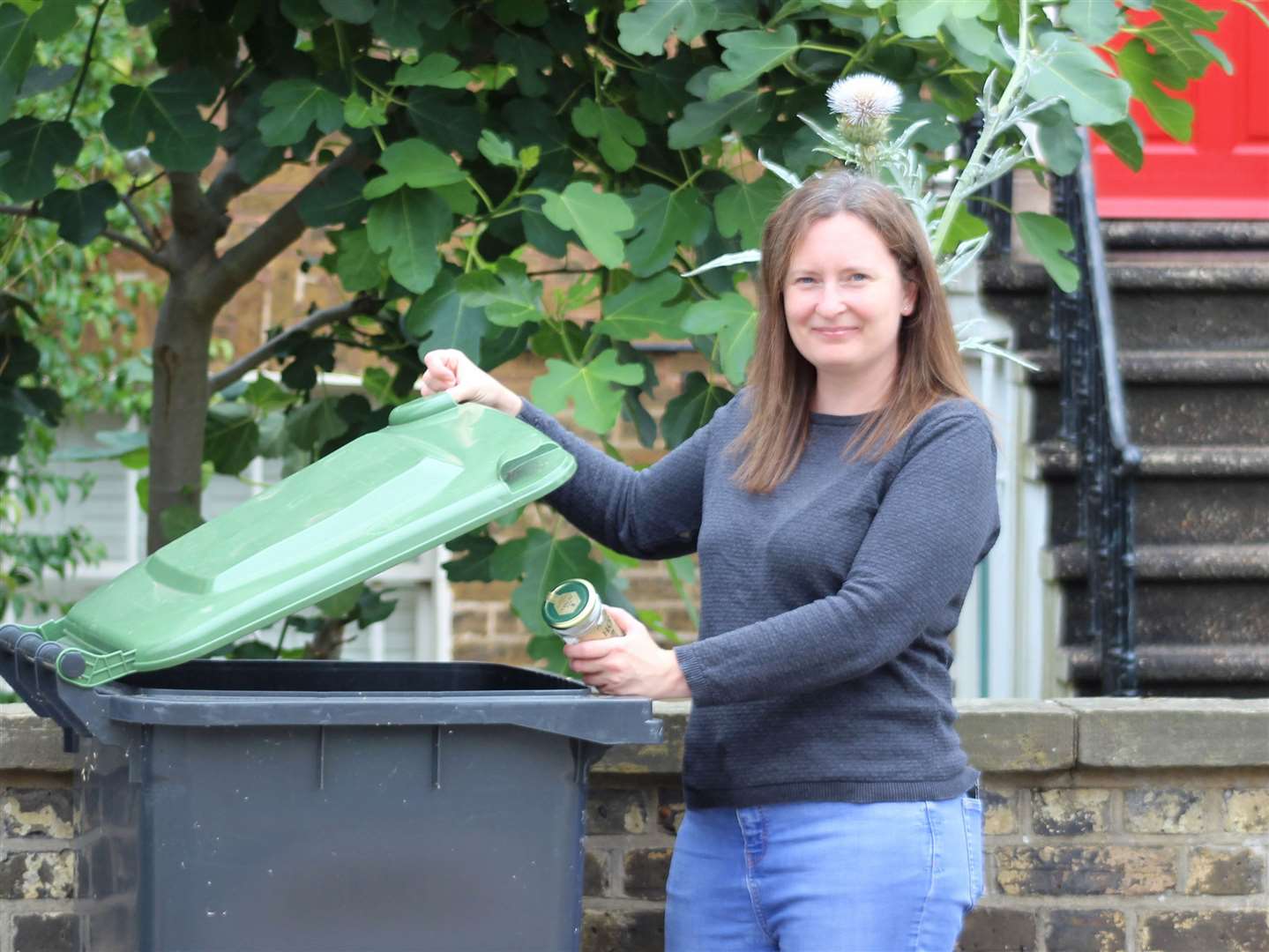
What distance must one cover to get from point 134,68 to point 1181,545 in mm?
3475

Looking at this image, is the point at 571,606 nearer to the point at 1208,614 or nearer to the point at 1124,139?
the point at 1124,139

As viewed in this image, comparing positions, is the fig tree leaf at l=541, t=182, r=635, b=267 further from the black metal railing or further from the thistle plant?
the black metal railing

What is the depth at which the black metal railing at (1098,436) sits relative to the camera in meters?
4.03

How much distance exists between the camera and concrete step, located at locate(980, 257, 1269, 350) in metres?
4.89

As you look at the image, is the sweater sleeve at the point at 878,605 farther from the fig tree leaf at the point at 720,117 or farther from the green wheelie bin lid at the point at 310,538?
the fig tree leaf at the point at 720,117

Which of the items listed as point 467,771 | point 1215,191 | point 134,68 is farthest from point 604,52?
point 1215,191

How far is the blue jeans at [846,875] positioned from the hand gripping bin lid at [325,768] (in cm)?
19

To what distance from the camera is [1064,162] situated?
9.42 ft

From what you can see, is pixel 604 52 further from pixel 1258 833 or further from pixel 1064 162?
pixel 1258 833

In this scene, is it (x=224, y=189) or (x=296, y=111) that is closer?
(x=296, y=111)

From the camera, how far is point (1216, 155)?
5.81 meters

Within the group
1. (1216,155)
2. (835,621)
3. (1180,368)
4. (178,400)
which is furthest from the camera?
(1216,155)

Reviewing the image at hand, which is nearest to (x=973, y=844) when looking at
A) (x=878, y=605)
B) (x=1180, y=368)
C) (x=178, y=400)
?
(x=878, y=605)

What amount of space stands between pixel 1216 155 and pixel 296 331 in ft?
11.1
